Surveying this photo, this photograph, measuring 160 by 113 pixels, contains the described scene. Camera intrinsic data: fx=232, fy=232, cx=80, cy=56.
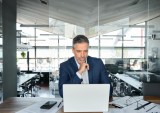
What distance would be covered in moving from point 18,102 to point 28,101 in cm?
9

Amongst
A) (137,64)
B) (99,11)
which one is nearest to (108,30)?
(99,11)

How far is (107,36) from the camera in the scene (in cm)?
562

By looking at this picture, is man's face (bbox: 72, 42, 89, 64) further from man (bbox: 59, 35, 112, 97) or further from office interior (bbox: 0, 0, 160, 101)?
office interior (bbox: 0, 0, 160, 101)

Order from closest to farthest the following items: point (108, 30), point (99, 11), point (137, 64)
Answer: point (99, 11) < point (108, 30) < point (137, 64)

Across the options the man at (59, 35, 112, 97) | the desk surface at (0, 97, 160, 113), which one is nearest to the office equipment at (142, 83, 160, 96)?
the man at (59, 35, 112, 97)

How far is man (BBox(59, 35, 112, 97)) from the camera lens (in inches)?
67.7

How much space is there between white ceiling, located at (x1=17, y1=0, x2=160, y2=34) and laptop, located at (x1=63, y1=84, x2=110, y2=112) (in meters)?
4.03

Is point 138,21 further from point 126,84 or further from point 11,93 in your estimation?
point 11,93

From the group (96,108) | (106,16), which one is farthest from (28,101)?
(106,16)

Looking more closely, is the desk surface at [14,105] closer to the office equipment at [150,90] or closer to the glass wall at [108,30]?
the office equipment at [150,90]

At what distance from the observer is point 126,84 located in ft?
18.1

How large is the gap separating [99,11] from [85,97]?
4.29 metres

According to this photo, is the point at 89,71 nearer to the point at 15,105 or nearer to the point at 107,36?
the point at 15,105

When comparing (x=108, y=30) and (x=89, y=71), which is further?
(x=108, y=30)
